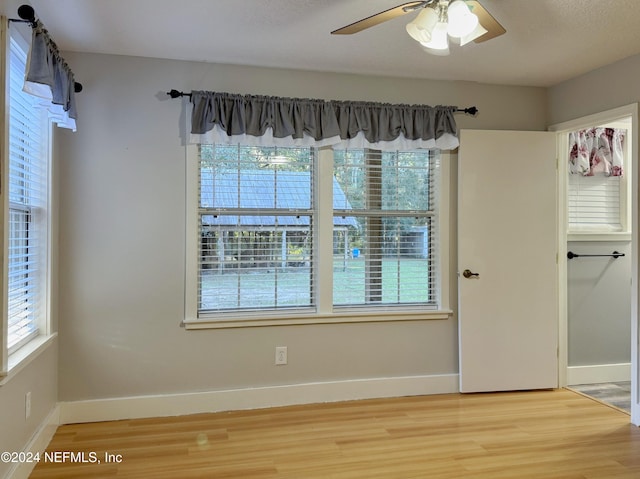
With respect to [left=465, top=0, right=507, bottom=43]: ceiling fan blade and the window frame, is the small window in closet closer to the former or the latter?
[left=465, top=0, right=507, bottom=43]: ceiling fan blade

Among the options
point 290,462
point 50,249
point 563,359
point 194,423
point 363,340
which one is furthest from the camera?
point 563,359

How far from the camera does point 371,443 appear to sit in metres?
2.88

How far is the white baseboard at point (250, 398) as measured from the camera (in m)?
3.21

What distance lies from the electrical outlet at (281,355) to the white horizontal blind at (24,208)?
1.51 meters

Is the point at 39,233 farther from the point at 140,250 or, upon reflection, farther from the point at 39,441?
the point at 39,441

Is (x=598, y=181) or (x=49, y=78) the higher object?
(x=49, y=78)

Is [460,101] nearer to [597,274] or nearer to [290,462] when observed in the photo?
[597,274]

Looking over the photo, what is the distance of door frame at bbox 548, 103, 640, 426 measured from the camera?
3.21m

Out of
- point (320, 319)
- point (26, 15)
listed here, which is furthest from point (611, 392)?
point (26, 15)

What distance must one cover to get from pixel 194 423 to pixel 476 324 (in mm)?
2122

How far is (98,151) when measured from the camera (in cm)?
323

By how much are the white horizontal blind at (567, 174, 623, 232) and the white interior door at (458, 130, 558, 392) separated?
43 centimetres

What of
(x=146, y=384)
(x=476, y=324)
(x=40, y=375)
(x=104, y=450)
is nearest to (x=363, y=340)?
(x=476, y=324)

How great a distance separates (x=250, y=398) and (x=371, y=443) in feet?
3.17
